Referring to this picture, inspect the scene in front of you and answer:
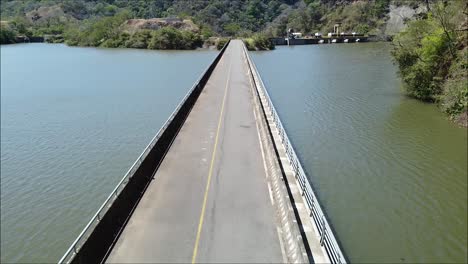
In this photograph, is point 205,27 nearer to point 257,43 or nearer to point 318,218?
point 257,43

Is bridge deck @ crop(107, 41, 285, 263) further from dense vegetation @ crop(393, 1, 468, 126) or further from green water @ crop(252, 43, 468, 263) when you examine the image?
dense vegetation @ crop(393, 1, 468, 126)

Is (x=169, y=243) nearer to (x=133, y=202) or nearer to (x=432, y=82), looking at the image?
(x=133, y=202)

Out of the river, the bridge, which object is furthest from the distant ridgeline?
the bridge

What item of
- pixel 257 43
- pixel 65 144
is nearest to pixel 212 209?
pixel 65 144

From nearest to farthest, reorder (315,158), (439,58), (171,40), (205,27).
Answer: (315,158) < (439,58) < (171,40) < (205,27)

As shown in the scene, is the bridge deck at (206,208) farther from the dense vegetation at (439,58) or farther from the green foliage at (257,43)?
the green foliage at (257,43)
